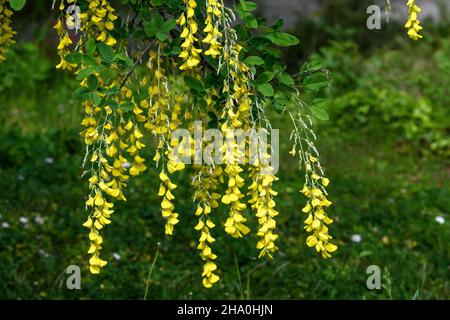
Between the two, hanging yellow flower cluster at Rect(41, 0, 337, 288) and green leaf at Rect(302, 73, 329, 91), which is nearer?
hanging yellow flower cluster at Rect(41, 0, 337, 288)

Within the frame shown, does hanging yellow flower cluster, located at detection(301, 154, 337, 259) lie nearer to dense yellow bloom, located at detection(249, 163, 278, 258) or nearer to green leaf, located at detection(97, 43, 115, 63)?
dense yellow bloom, located at detection(249, 163, 278, 258)

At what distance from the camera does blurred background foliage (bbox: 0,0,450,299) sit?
405 cm

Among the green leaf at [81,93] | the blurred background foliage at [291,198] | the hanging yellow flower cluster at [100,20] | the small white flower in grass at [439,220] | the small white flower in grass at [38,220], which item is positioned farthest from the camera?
the small white flower in grass at [439,220]

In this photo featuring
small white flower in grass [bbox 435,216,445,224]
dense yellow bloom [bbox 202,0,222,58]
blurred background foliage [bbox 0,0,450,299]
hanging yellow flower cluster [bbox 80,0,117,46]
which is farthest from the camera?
small white flower in grass [bbox 435,216,445,224]

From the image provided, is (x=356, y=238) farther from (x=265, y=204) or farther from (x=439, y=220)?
(x=265, y=204)

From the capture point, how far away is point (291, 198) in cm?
514

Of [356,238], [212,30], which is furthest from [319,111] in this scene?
[356,238]

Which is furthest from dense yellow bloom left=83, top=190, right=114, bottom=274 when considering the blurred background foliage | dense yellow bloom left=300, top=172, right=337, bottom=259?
the blurred background foliage

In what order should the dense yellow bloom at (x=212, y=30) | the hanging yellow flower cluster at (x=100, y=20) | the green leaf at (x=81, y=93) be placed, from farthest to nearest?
the hanging yellow flower cluster at (x=100, y=20), the green leaf at (x=81, y=93), the dense yellow bloom at (x=212, y=30)

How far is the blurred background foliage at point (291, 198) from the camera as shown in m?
4.05

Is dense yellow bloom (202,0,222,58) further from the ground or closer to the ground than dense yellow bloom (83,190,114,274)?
further from the ground

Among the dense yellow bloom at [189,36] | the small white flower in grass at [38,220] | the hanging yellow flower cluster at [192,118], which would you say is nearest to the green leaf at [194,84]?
the hanging yellow flower cluster at [192,118]

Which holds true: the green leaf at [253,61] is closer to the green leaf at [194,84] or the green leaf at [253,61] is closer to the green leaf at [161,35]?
the green leaf at [194,84]

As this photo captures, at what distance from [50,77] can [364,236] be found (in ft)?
13.1
